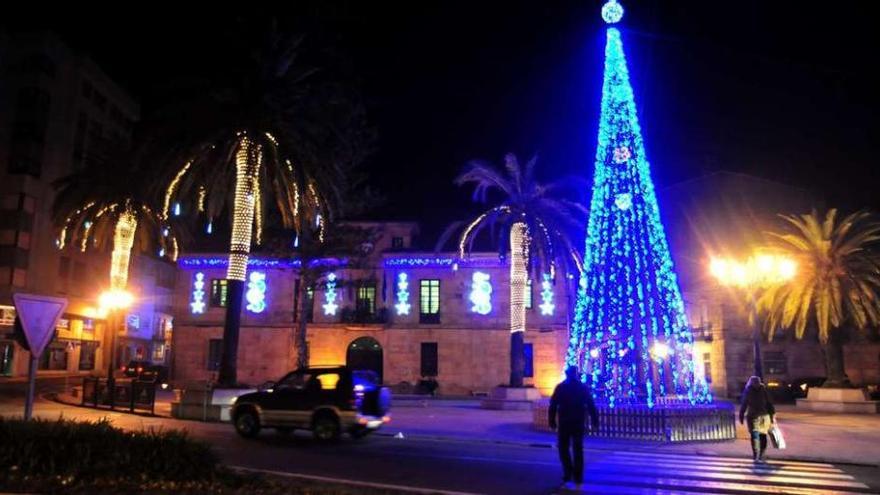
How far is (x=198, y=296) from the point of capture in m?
44.7

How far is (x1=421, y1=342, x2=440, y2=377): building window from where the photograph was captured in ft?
142

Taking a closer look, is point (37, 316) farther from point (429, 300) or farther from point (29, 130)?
point (29, 130)

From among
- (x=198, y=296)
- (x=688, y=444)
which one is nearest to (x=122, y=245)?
(x=198, y=296)

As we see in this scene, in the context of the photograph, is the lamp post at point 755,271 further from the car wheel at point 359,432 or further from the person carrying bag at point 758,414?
the car wheel at point 359,432

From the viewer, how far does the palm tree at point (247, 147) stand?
22719 mm

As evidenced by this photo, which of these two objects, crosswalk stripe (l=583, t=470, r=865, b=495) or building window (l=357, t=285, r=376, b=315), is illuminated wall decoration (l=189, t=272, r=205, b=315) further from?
crosswalk stripe (l=583, t=470, r=865, b=495)

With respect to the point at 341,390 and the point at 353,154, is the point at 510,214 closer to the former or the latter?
the point at 353,154

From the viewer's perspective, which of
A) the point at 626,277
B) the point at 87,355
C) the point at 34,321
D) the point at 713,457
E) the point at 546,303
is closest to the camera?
the point at 34,321

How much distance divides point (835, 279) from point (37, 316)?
1258 inches

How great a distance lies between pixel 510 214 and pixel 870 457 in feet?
64.2

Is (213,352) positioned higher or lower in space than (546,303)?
lower

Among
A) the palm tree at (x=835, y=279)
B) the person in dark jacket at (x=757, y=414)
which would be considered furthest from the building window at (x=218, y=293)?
the person in dark jacket at (x=757, y=414)

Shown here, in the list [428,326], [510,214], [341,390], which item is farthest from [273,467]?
[428,326]

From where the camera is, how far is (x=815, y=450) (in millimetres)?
15930
